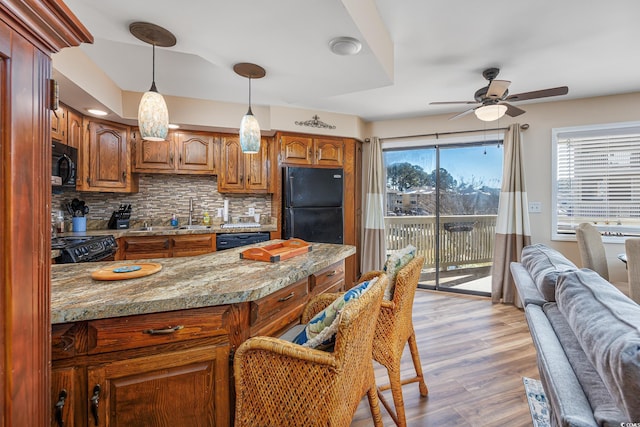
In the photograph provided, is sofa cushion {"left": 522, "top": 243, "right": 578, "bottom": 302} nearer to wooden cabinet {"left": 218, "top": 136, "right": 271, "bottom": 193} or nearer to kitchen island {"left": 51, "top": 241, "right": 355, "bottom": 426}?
kitchen island {"left": 51, "top": 241, "right": 355, "bottom": 426}

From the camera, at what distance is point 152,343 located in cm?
112

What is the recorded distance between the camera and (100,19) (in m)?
1.74

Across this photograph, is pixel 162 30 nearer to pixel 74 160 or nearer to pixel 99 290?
pixel 99 290

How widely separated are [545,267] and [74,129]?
4.14 meters

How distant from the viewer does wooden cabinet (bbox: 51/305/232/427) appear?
1.04 m

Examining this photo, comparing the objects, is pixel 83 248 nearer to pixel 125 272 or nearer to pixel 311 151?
pixel 125 272

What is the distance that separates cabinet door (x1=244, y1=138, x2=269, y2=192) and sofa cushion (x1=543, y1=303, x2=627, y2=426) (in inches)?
134

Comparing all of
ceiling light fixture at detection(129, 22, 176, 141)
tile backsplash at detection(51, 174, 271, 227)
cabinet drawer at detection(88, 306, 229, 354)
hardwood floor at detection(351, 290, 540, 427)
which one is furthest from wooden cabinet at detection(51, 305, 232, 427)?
tile backsplash at detection(51, 174, 271, 227)

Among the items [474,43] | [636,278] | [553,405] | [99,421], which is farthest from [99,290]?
[636,278]

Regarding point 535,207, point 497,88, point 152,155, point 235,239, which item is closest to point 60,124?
point 152,155

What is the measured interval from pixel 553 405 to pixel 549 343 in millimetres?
300

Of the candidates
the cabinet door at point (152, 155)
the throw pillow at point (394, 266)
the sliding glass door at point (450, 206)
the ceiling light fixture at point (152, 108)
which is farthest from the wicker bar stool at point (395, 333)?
the cabinet door at point (152, 155)

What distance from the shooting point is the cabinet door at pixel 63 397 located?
101 cm

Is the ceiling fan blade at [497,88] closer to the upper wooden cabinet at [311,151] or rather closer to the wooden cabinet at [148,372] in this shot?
the upper wooden cabinet at [311,151]
